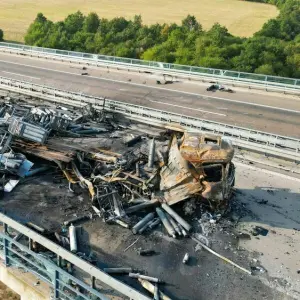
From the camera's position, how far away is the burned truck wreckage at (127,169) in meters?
15.0

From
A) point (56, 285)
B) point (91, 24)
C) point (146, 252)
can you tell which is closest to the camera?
point (56, 285)

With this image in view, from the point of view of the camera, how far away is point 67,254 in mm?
10312

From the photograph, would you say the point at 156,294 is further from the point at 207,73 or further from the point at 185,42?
the point at 185,42

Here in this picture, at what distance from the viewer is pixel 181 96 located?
34562 millimetres

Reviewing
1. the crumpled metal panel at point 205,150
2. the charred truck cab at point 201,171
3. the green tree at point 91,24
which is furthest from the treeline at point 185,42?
the charred truck cab at point 201,171

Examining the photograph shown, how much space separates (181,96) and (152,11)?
97897mm

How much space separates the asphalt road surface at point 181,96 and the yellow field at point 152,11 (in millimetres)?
57437

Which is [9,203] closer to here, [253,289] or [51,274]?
[51,274]

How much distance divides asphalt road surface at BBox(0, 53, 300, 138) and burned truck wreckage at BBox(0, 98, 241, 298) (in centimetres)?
1090

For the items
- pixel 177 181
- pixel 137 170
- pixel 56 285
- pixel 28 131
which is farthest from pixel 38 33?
pixel 56 285

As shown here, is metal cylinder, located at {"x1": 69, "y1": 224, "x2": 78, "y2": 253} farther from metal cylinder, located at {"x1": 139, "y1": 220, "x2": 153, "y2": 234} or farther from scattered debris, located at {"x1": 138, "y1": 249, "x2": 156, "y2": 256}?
metal cylinder, located at {"x1": 139, "y1": 220, "x2": 153, "y2": 234}

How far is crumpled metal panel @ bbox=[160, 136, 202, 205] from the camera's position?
15.3 meters

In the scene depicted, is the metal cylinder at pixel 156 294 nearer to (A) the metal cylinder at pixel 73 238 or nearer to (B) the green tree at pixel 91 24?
(A) the metal cylinder at pixel 73 238

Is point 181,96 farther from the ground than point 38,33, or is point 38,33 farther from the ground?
point 38,33
